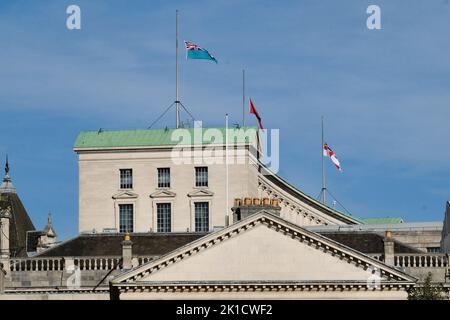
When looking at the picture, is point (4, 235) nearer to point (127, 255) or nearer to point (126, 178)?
point (127, 255)

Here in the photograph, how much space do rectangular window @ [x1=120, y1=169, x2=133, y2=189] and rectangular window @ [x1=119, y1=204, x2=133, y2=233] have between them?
1.55 meters

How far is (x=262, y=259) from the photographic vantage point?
91.2 metres

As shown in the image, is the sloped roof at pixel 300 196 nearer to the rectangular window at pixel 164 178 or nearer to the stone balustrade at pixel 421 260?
the rectangular window at pixel 164 178

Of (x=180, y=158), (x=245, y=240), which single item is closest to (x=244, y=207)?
(x=245, y=240)

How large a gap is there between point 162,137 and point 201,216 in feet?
22.9

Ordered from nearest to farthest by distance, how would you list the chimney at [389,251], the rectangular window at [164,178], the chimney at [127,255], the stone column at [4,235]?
1. the chimney at [389,251]
2. the chimney at [127,255]
3. the stone column at [4,235]
4. the rectangular window at [164,178]

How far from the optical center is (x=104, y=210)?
372ft

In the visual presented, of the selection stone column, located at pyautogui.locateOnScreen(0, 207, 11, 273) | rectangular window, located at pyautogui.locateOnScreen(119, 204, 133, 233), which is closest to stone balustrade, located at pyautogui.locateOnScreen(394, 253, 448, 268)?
stone column, located at pyautogui.locateOnScreen(0, 207, 11, 273)

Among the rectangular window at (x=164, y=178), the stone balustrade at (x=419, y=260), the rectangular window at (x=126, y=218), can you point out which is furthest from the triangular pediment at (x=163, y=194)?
the stone balustrade at (x=419, y=260)

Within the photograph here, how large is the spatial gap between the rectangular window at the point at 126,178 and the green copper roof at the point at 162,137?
1.91 metres

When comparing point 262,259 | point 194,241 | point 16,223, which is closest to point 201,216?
point 16,223

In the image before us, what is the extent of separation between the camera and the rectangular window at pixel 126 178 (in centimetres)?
11431
